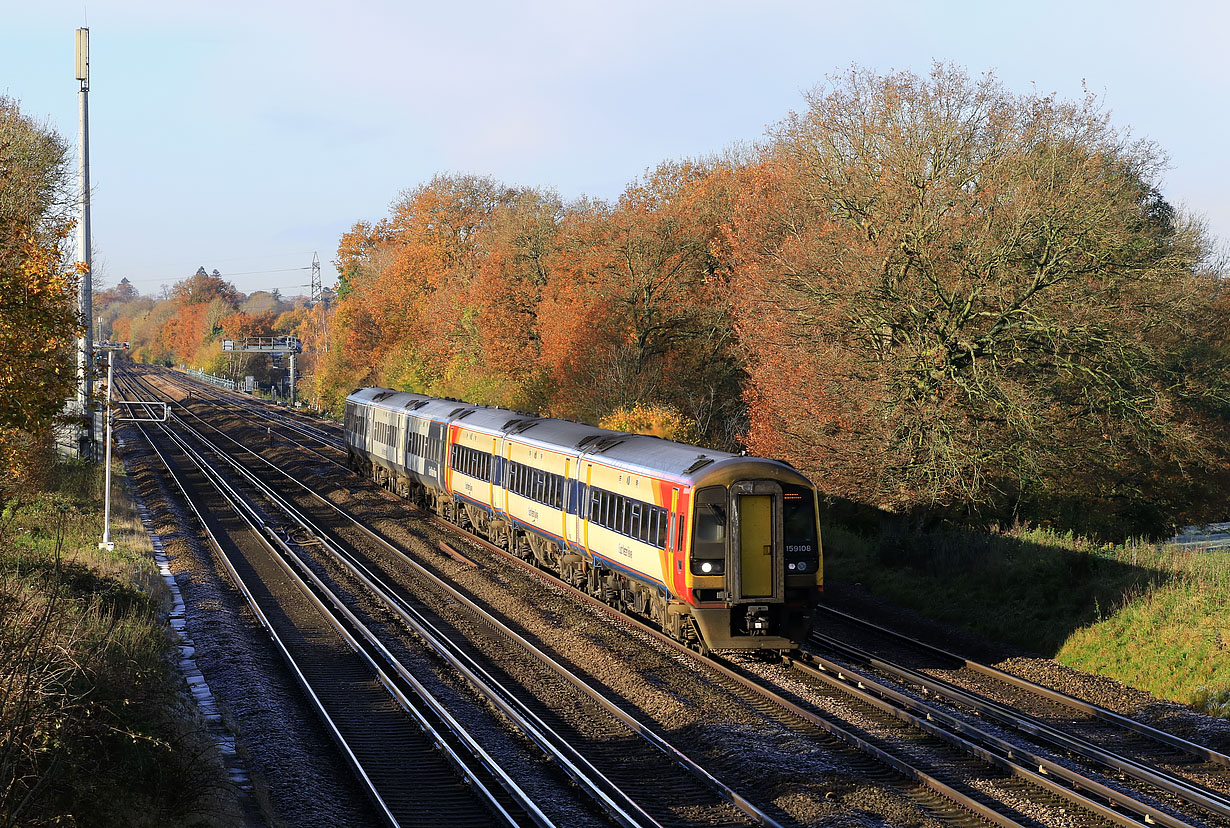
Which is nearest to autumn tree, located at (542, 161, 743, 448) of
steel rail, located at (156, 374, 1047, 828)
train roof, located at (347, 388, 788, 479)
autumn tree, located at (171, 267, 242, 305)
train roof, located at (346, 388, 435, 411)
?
train roof, located at (346, 388, 435, 411)

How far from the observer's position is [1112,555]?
1983 centimetres

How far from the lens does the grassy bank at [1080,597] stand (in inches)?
602

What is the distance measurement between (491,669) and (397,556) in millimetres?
10112

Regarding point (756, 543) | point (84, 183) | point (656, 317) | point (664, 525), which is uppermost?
point (84, 183)

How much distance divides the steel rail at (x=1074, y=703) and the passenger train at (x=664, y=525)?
267 cm

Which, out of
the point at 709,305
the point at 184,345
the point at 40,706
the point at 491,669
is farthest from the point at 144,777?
the point at 184,345

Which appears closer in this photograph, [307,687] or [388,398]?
[307,687]

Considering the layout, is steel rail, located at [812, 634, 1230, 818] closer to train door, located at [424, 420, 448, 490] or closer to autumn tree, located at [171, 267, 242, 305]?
train door, located at [424, 420, 448, 490]

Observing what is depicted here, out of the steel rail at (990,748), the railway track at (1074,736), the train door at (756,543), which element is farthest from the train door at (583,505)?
the steel rail at (990,748)

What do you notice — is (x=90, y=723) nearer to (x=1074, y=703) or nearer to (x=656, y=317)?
(x=1074, y=703)

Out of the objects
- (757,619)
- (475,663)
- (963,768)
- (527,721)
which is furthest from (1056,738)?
(475,663)

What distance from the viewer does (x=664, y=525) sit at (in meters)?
16.4

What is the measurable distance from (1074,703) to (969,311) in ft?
39.4

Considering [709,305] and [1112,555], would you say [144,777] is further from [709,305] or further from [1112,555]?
[709,305]
